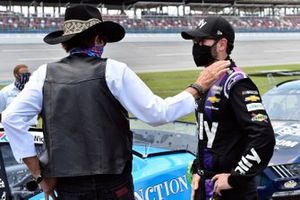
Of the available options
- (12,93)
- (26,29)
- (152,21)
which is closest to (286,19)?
(152,21)

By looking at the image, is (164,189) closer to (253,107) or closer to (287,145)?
(253,107)

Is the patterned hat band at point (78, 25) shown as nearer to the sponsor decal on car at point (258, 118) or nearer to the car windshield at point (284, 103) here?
the sponsor decal on car at point (258, 118)

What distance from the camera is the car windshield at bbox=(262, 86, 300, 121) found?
5934mm

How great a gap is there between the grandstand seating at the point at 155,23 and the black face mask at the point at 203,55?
120ft

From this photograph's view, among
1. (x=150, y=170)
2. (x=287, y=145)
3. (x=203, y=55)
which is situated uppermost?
(x=203, y=55)

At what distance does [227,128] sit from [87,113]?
0.75 metres

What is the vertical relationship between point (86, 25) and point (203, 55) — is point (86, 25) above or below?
above

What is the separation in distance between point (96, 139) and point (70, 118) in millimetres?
150

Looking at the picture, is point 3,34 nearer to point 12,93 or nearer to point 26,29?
point 26,29

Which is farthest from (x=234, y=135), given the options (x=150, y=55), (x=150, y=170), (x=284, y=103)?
(x=150, y=55)

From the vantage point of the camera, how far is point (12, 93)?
802 cm

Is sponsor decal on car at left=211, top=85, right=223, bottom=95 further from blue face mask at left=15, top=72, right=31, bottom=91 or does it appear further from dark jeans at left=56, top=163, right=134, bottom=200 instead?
blue face mask at left=15, top=72, right=31, bottom=91

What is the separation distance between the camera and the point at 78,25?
244 cm

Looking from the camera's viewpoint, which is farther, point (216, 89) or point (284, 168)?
point (284, 168)
